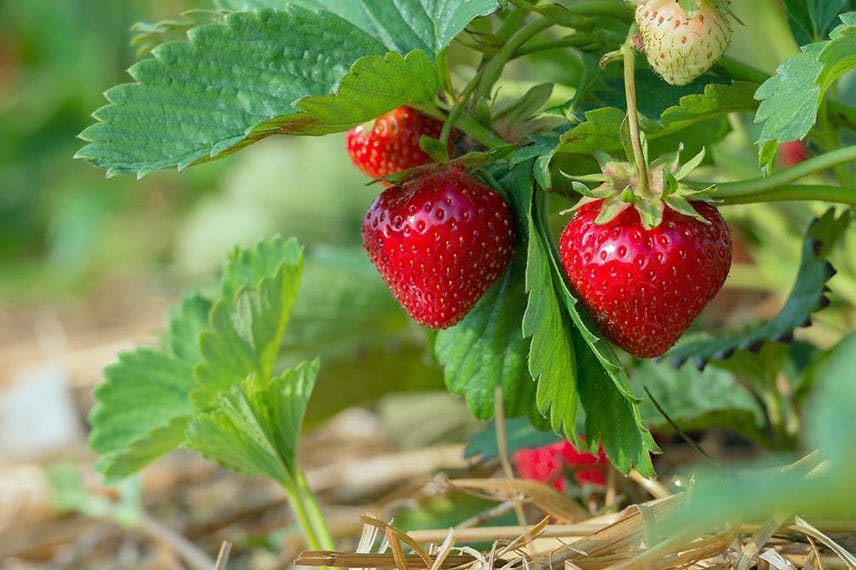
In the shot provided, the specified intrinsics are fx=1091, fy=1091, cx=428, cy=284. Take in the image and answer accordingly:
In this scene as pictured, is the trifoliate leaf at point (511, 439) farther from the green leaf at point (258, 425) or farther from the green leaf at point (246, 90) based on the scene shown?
the green leaf at point (246, 90)

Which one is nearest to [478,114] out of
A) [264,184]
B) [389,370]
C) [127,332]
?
[389,370]

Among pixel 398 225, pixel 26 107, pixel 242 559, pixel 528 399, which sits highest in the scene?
pixel 26 107

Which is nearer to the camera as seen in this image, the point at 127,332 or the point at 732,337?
the point at 732,337

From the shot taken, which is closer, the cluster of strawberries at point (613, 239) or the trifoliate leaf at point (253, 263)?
the cluster of strawberries at point (613, 239)

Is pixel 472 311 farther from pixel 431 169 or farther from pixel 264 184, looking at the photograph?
pixel 264 184

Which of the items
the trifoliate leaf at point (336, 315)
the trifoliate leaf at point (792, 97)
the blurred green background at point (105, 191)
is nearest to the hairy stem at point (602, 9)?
the trifoliate leaf at point (792, 97)

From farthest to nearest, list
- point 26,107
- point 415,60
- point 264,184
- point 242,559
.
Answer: point 26,107 → point 264,184 → point 242,559 → point 415,60

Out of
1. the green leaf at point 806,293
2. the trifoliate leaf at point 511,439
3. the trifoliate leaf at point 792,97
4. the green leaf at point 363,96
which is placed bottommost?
the trifoliate leaf at point 511,439
